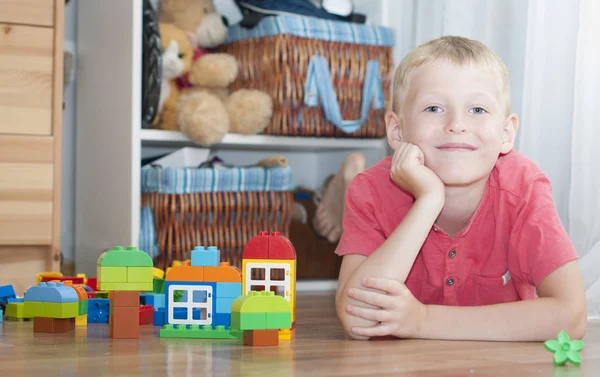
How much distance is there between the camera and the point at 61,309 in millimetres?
1165

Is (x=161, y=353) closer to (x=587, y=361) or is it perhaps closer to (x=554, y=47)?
(x=587, y=361)

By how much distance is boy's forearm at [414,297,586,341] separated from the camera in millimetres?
1050

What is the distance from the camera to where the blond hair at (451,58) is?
3.80 feet

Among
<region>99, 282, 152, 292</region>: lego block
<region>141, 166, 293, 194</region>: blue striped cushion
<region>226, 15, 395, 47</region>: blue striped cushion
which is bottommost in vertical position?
<region>99, 282, 152, 292</region>: lego block

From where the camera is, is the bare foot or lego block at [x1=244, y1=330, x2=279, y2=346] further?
the bare foot

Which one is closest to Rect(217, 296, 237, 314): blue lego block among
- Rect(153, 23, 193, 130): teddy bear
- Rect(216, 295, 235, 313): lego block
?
Rect(216, 295, 235, 313): lego block

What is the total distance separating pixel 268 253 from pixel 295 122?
0.89 m

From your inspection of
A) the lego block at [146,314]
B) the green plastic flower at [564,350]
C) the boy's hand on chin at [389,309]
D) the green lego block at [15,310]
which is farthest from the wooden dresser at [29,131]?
the green plastic flower at [564,350]

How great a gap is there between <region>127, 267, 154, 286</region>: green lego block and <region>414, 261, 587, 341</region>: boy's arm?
35 cm

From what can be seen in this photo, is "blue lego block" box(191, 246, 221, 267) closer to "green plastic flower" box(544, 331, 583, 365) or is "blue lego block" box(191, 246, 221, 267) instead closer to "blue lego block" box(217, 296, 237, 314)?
"blue lego block" box(217, 296, 237, 314)

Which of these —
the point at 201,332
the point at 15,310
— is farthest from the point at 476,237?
the point at 15,310

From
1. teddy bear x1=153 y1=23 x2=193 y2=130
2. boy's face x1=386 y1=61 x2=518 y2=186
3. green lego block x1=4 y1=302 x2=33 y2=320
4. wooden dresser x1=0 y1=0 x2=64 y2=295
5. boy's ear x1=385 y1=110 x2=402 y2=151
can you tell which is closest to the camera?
boy's face x1=386 y1=61 x2=518 y2=186

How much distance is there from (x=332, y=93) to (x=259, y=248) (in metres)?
0.92

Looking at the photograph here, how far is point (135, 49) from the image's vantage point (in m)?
1.85
